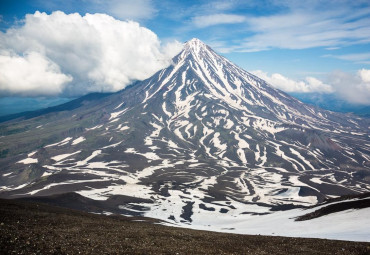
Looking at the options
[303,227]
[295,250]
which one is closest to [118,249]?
[295,250]

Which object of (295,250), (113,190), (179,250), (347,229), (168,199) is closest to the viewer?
(179,250)

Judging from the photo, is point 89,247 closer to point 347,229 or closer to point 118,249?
point 118,249

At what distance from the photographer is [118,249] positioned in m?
23.5

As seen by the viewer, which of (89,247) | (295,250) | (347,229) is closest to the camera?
(89,247)

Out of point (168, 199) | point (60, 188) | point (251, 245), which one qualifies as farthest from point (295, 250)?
point (60, 188)

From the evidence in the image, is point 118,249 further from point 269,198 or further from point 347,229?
point 269,198

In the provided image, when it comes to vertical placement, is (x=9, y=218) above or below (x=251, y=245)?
above

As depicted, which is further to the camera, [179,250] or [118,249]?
[179,250]

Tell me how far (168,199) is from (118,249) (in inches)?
5343

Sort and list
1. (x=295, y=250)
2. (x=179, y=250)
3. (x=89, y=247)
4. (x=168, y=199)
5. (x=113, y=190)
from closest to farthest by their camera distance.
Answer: (x=89, y=247) < (x=179, y=250) < (x=295, y=250) < (x=168, y=199) < (x=113, y=190)

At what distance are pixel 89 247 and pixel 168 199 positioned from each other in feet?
446

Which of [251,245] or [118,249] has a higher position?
[118,249]

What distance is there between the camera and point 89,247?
75.8 feet

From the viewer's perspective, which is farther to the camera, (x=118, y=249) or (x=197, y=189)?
(x=197, y=189)
